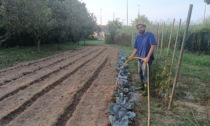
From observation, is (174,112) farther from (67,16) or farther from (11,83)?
(67,16)

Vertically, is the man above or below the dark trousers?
above

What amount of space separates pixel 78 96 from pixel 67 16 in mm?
19849

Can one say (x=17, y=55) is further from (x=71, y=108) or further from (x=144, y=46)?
(x=71, y=108)

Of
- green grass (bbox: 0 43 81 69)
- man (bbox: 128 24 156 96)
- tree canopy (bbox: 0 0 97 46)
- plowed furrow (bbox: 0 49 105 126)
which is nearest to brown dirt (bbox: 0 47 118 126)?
plowed furrow (bbox: 0 49 105 126)

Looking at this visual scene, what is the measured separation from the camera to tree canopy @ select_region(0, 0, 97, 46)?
47.6 ft

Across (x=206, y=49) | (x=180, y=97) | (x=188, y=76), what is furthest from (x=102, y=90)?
(x=206, y=49)

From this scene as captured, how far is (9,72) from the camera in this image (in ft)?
34.8

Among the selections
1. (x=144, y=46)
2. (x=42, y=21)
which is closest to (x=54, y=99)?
(x=144, y=46)

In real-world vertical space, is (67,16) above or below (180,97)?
above

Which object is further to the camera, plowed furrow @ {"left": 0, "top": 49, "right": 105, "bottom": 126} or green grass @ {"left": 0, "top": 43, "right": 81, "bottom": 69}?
green grass @ {"left": 0, "top": 43, "right": 81, "bottom": 69}

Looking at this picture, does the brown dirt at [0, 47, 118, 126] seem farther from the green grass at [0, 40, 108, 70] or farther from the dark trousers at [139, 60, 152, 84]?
the green grass at [0, 40, 108, 70]

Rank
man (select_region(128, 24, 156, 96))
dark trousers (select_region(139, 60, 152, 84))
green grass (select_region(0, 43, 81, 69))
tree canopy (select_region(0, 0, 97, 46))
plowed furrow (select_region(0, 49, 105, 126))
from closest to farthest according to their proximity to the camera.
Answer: plowed furrow (select_region(0, 49, 105, 126)) < man (select_region(128, 24, 156, 96)) < dark trousers (select_region(139, 60, 152, 84)) < green grass (select_region(0, 43, 81, 69)) < tree canopy (select_region(0, 0, 97, 46))

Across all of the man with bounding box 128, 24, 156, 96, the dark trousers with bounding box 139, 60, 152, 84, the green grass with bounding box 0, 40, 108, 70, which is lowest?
the green grass with bounding box 0, 40, 108, 70

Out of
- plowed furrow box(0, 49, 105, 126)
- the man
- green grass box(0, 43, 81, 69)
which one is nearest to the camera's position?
plowed furrow box(0, 49, 105, 126)
